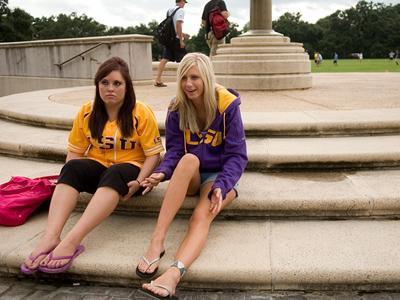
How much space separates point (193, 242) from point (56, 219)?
921 millimetres

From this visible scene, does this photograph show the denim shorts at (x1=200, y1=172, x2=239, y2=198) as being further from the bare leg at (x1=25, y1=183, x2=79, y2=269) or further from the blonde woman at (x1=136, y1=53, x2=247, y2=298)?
the bare leg at (x1=25, y1=183, x2=79, y2=269)

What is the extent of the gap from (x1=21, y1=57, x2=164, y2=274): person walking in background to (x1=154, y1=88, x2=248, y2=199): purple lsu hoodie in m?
0.16

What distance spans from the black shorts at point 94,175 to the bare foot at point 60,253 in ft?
1.40

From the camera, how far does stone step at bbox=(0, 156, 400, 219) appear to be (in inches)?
123

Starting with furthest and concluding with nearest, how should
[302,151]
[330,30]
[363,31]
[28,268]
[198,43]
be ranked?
[198,43] → [330,30] → [363,31] → [302,151] → [28,268]

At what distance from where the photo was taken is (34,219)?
132 inches

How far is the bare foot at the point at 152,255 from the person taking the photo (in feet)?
8.40

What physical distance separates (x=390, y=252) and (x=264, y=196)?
941mm

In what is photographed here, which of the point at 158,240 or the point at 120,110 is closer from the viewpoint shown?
the point at 158,240

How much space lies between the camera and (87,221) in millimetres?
2748

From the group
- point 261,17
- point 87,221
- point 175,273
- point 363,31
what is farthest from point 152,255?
point 363,31

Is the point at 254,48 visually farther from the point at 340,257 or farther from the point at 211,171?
the point at 340,257

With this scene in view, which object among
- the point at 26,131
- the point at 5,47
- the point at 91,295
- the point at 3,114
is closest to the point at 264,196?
the point at 91,295

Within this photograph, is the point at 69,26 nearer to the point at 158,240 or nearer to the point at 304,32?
the point at 304,32
